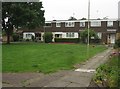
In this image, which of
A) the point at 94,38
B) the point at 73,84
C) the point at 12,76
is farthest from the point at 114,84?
the point at 94,38

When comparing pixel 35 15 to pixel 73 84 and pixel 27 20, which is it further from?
pixel 73 84

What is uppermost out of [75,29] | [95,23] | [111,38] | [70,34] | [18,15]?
[18,15]

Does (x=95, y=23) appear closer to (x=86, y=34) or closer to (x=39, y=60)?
(x=86, y=34)

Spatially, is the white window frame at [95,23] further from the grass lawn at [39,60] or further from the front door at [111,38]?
the grass lawn at [39,60]

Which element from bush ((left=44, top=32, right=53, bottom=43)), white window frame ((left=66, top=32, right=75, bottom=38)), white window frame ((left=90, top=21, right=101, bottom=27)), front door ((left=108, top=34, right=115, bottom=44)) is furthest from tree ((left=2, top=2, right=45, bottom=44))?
front door ((left=108, top=34, right=115, bottom=44))

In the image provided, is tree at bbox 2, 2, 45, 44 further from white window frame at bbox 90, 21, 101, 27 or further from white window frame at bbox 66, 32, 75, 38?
white window frame at bbox 90, 21, 101, 27

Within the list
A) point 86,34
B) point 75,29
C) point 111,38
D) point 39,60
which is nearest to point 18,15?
point 86,34

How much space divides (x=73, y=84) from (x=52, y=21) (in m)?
61.2

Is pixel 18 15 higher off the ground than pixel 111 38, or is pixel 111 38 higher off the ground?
pixel 18 15

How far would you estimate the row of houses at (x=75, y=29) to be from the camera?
2562 inches

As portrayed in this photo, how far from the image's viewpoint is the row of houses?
6506cm

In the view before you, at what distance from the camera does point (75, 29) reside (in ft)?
227

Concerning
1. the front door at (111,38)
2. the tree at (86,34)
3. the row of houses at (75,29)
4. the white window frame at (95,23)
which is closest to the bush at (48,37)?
the row of houses at (75,29)

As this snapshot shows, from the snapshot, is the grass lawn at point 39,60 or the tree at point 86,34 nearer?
the grass lawn at point 39,60
